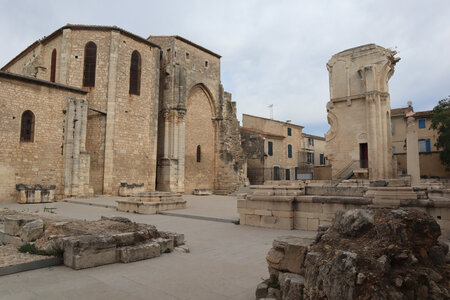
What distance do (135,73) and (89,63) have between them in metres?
2.93

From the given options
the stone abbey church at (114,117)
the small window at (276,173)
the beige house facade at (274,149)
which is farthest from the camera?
the small window at (276,173)

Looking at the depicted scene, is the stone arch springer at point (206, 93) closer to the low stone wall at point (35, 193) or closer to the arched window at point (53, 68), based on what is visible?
the arched window at point (53, 68)

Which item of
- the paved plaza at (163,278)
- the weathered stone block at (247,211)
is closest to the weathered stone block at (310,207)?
the weathered stone block at (247,211)

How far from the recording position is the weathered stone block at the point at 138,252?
4594 mm

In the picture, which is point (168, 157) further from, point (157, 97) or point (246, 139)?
point (246, 139)

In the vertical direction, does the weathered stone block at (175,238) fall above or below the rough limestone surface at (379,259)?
below

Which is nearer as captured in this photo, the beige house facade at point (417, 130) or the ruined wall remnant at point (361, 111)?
the ruined wall remnant at point (361, 111)

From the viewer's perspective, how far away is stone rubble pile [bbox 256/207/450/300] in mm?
2385

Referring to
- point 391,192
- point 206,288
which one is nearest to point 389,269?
point 206,288

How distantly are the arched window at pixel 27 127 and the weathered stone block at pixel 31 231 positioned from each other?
40.9 ft

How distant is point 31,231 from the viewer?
5207 millimetres

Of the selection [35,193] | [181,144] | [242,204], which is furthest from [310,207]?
[181,144]

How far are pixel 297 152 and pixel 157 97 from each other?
20384mm

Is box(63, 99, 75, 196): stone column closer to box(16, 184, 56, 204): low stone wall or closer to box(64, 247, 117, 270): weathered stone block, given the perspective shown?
box(16, 184, 56, 204): low stone wall
